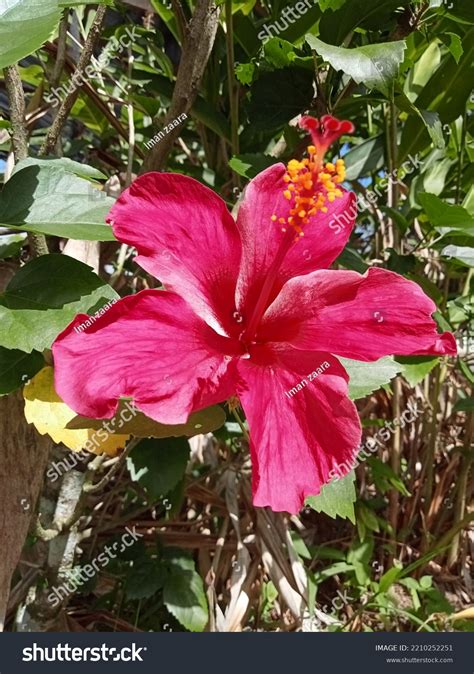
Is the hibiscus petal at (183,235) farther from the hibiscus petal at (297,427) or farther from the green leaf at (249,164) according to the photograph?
the green leaf at (249,164)

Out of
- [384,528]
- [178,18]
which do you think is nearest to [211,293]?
[178,18]

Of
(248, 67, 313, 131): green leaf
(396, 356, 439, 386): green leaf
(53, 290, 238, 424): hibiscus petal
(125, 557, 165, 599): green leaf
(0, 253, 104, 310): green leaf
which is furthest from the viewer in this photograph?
(125, 557, 165, 599): green leaf

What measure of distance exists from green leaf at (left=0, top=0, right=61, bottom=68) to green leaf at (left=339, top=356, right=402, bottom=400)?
387 millimetres

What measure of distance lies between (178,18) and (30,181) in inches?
13.7

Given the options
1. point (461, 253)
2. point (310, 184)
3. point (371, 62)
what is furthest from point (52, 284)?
point (461, 253)

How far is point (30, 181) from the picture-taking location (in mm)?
533

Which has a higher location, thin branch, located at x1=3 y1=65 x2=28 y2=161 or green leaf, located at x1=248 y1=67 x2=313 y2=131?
thin branch, located at x1=3 y1=65 x2=28 y2=161

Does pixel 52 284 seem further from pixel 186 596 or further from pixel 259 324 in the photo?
pixel 186 596

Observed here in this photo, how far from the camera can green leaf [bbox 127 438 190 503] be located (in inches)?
31.9

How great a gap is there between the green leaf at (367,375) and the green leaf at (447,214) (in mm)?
296

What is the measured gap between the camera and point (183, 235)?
0.46 metres

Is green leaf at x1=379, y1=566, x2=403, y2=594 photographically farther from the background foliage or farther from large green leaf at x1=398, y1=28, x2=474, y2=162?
large green leaf at x1=398, y1=28, x2=474, y2=162

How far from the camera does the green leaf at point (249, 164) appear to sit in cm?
70

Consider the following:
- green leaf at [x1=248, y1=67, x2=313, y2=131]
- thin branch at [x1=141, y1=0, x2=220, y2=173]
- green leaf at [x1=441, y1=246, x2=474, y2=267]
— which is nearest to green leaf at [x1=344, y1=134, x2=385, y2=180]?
green leaf at [x1=441, y1=246, x2=474, y2=267]
